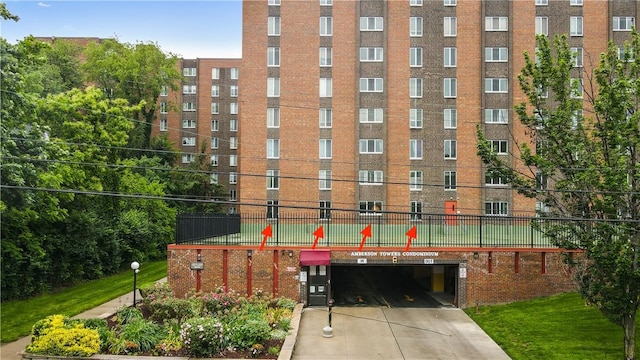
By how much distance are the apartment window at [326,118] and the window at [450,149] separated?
920 centimetres

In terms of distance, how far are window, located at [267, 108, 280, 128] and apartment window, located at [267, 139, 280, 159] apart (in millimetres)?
1186

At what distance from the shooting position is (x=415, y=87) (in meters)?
40.4

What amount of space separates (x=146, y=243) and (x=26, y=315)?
15.9m

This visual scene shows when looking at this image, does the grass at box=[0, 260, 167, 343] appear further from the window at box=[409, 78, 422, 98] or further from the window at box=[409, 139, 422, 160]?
the window at box=[409, 78, 422, 98]

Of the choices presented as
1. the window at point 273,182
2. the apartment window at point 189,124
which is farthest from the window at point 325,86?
the apartment window at point 189,124

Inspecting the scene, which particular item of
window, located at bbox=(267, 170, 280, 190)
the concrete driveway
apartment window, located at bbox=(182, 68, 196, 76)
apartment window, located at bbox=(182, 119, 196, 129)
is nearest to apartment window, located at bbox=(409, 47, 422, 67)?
window, located at bbox=(267, 170, 280, 190)

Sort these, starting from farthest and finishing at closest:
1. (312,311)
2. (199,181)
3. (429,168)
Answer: (199,181), (429,168), (312,311)

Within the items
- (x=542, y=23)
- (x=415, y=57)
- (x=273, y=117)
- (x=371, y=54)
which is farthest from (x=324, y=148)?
(x=542, y=23)

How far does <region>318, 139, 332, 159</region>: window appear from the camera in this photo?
40469 millimetres

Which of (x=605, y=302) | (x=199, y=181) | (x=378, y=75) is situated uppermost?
(x=378, y=75)

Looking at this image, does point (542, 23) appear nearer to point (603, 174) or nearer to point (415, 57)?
point (415, 57)

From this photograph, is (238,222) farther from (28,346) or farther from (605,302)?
(605,302)

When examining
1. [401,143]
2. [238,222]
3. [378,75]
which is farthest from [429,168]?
[238,222]

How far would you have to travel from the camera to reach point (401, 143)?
4044 centimetres
